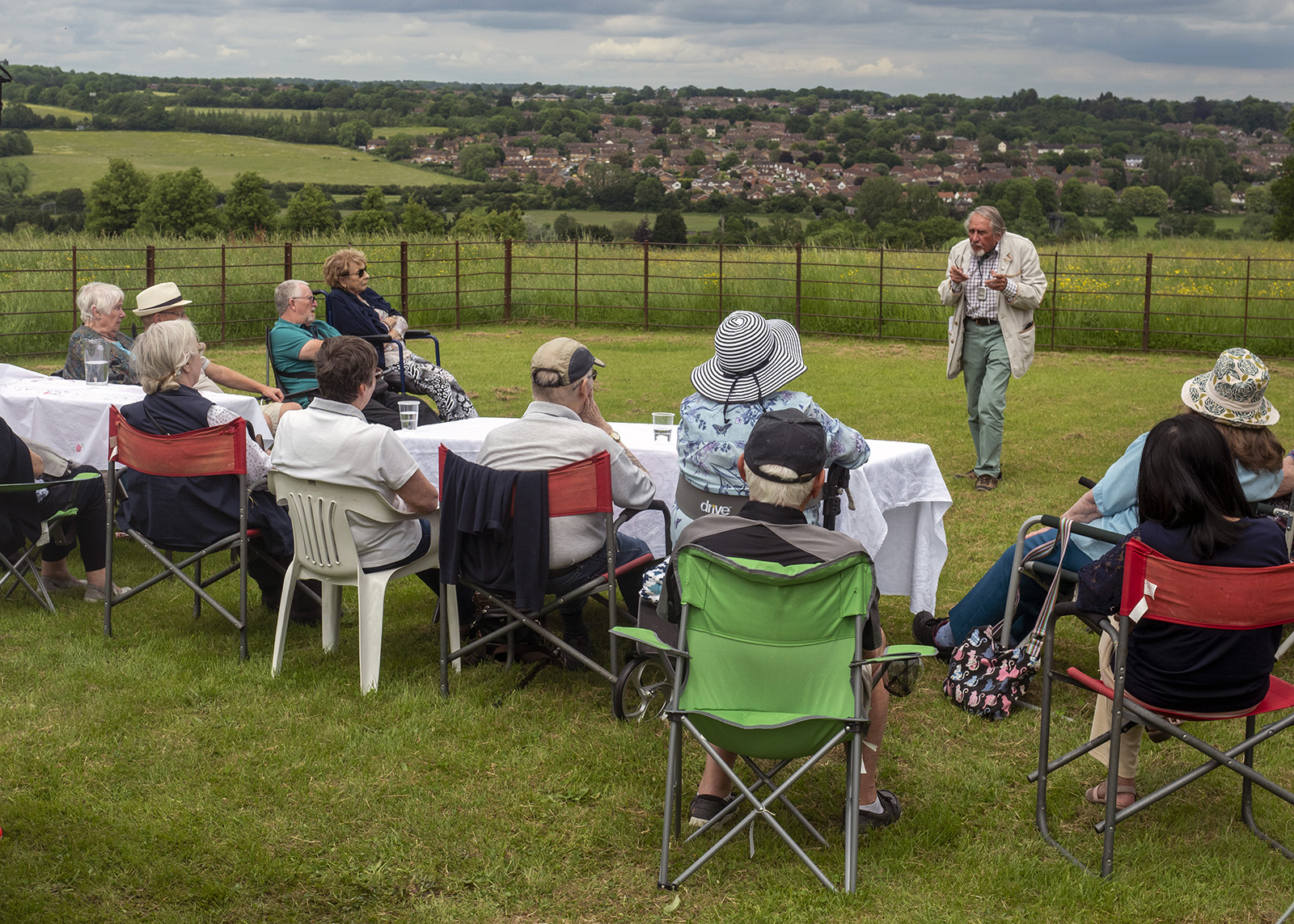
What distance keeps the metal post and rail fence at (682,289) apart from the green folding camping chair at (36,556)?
825cm

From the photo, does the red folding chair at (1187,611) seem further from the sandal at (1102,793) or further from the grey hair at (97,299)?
the grey hair at (97,299)

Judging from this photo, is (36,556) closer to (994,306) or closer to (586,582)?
(586,582)

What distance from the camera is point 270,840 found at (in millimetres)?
2885

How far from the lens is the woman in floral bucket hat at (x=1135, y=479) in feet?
11.0

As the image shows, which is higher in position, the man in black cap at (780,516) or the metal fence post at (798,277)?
the metal fence post at (798,277)

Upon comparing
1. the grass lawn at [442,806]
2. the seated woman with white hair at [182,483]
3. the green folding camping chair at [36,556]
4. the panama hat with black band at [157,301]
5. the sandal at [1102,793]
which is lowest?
the grass lawn at [442,806]

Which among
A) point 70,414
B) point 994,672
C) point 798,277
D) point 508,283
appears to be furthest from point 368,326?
point 508,283

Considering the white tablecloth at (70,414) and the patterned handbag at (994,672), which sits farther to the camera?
the white tablecloth at (70,414)

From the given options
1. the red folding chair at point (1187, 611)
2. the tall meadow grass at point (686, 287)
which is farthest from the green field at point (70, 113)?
the red folding chair at point (1187, 611)

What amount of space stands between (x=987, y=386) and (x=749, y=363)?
3.90 meters

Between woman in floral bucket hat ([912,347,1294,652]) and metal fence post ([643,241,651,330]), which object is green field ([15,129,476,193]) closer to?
metal fence post ([643,241,651,330])

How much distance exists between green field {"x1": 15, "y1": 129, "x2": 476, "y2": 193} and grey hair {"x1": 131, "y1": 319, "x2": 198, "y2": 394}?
59847mm

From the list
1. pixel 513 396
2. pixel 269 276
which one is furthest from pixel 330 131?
pixel 513 396

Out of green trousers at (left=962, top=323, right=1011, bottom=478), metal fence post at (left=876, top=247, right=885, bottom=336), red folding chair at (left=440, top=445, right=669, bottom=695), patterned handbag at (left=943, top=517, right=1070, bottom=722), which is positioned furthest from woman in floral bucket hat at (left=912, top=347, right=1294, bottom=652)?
metal fence post at (left=876, top=247, right=885, bottom=336)
